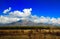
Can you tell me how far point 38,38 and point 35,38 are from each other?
0.46 metres

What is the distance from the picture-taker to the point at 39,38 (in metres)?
18.9

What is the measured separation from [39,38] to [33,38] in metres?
0.76

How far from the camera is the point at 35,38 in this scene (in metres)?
19.3

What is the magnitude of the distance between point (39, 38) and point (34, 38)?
2.05 ft

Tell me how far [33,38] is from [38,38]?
25.4 inches

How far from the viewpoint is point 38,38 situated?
1895 centimetres

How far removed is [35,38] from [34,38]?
4.8 inches

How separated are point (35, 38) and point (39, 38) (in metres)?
0.56

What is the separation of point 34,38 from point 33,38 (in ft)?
0.44

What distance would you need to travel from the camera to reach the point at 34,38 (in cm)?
1923

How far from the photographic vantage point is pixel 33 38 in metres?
19.3

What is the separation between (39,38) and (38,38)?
116mm
